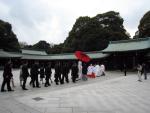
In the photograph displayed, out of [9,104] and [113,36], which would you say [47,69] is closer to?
[9,104]

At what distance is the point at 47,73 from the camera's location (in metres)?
16.6

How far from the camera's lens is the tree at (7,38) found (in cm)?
5594

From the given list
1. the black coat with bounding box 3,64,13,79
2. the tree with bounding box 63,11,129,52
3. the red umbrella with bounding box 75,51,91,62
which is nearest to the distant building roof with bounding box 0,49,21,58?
the tree with bounding box 63,11,129,52

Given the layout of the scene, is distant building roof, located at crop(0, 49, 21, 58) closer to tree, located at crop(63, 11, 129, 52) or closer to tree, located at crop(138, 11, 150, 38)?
tree, located at crop(63, 11, 129, 52)

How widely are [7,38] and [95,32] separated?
2069cm

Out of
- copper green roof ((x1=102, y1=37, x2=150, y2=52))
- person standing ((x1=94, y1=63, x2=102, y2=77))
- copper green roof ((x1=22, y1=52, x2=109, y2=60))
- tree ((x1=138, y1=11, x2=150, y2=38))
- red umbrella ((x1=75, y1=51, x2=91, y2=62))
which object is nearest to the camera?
red umbrella ((x1=75, y1=51, x2=91, y2=62))

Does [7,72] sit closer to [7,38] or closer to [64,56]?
[64,56]

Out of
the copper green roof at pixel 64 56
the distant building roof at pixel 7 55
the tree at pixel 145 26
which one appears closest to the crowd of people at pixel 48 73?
the copper green roof at pixel 64 56

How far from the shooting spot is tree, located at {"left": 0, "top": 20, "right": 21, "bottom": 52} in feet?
184

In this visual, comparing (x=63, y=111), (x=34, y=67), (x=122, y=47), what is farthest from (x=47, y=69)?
(x=122, y=47)

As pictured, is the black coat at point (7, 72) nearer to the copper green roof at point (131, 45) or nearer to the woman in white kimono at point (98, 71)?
the woman in white kimono at point (98, 71)

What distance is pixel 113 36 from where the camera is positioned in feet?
176

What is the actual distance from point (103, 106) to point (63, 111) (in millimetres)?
1660

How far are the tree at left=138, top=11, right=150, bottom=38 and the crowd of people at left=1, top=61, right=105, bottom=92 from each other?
2524cm
